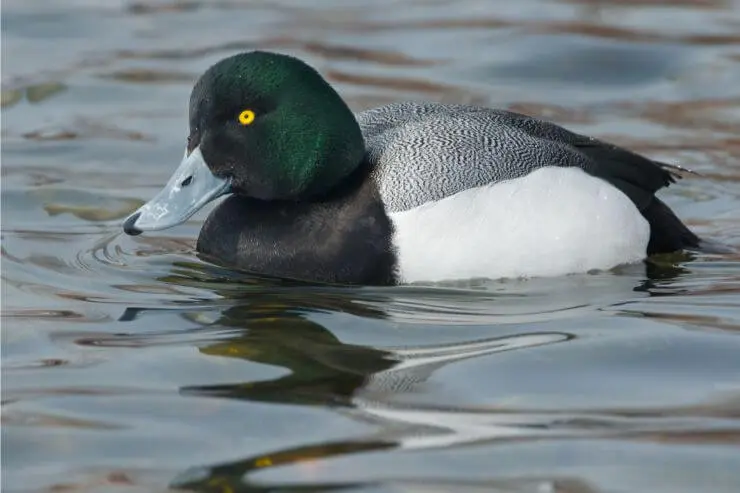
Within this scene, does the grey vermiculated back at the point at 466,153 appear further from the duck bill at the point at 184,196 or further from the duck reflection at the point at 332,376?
the duck bill at the point at 184,196

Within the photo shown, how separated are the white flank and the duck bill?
30.4 inches

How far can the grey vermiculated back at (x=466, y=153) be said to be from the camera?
671cm

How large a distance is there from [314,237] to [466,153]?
76 centimetres

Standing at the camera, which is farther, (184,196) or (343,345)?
(184,196)

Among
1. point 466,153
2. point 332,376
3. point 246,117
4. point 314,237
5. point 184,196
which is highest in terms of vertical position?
point 246,117

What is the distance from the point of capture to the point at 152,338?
233 inches

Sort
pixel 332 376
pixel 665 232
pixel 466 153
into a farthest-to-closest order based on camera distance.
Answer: pixel 665 232 → pixel 466 153 → pixel 332 376

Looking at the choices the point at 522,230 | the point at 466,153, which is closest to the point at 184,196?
the point at 466,153

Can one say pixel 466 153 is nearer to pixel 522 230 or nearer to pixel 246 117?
pixel 522 230

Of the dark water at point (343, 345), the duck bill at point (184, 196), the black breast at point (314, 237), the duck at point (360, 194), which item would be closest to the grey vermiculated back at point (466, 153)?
the duck at point (360, 194)

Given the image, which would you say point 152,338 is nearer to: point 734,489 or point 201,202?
point 201,202

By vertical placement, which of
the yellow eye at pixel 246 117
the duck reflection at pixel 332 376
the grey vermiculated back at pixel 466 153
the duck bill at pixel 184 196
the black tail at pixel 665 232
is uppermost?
the yellow eye at pixel 246 117

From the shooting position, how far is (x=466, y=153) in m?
6.85

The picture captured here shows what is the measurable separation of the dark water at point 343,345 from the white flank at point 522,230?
9 cm
